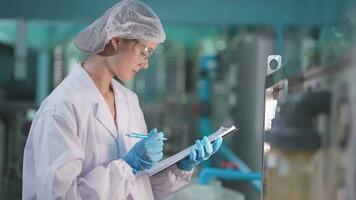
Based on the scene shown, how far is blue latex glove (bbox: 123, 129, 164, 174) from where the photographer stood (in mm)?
1181

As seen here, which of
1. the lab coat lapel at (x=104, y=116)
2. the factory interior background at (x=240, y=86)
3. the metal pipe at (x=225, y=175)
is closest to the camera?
the factory interior background at (x=240, y=86)

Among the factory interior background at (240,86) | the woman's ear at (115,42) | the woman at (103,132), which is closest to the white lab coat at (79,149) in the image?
the woman at (103,132)

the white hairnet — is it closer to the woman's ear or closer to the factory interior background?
the woman's ear

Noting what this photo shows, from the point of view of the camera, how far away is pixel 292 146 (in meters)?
0.55

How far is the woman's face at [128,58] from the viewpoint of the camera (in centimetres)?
125

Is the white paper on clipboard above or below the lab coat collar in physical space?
below

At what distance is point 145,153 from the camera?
1.18 m

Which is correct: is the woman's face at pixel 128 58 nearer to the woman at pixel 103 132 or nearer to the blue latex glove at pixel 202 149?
the woman at pixel 103 132

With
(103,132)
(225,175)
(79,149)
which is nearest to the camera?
(79,149)

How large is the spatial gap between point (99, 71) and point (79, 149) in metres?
0.26

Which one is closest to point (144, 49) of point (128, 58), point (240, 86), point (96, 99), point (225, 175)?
point (128, 58)

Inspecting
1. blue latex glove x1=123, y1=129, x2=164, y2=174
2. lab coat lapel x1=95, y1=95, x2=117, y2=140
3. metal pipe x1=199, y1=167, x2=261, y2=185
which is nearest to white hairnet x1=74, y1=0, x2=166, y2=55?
lab coat lapel x1=95, y1=95, x2=117, y2=140

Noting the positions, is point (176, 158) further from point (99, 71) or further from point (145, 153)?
point (99, 71)

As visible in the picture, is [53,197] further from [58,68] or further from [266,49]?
[58,68]
